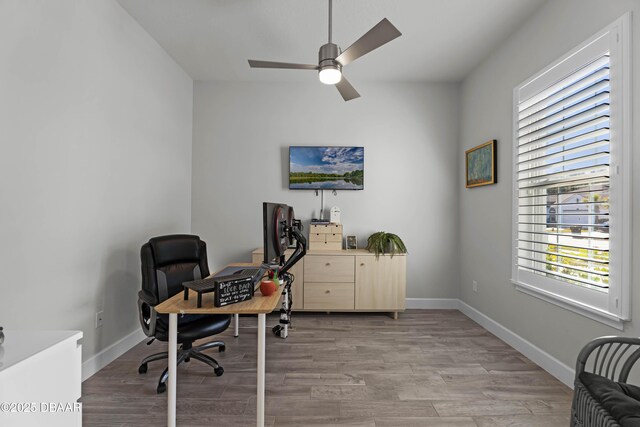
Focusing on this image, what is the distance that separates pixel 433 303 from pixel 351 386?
221 centimetres

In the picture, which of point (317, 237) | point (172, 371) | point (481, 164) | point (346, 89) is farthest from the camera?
point (317, 237)

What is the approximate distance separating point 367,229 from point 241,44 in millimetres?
2520

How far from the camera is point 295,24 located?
284 centimetres

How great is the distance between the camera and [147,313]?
2.29m

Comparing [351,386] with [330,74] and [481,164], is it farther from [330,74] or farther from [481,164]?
[481,164]

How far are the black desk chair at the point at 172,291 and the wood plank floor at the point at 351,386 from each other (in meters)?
0.14

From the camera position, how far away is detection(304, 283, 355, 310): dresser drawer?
3727 mm

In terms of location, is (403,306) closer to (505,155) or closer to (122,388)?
(505,155)

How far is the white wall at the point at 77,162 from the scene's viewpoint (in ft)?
5.79

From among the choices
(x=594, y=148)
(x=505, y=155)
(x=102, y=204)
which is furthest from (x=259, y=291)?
(x=505, y=155)

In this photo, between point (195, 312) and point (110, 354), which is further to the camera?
point (110, 354)

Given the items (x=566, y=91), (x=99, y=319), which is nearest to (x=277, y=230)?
(x=99, y=319)
